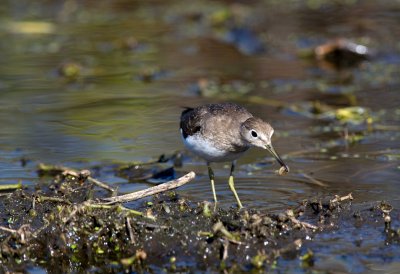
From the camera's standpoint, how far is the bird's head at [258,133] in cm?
691

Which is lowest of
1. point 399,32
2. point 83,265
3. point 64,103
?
point 83,265

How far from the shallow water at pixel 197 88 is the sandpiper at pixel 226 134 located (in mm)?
459

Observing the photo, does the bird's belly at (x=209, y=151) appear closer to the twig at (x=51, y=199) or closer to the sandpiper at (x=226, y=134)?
the sandpiper at (x=226, y=134)

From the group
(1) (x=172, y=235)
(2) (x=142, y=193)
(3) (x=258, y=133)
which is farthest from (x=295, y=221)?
(2) (x=142, y=193)

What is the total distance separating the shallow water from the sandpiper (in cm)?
46

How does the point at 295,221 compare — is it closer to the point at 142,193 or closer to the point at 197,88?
the point at 142,193

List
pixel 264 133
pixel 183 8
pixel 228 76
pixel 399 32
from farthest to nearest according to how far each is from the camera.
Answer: pixel 183 8 → pixel 399 32 → pixel 228 76 → pixel 264 133

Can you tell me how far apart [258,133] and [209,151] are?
0.51 m

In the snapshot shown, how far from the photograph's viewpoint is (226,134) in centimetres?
711

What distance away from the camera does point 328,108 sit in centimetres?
1045

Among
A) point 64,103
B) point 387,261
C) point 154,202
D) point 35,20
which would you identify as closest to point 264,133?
point 154,202

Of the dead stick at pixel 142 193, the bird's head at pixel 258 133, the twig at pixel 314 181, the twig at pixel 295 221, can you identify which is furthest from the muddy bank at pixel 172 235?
the twig at pixel 314 181

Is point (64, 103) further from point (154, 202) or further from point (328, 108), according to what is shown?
point (154, 202)

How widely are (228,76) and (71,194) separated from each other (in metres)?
5.46
